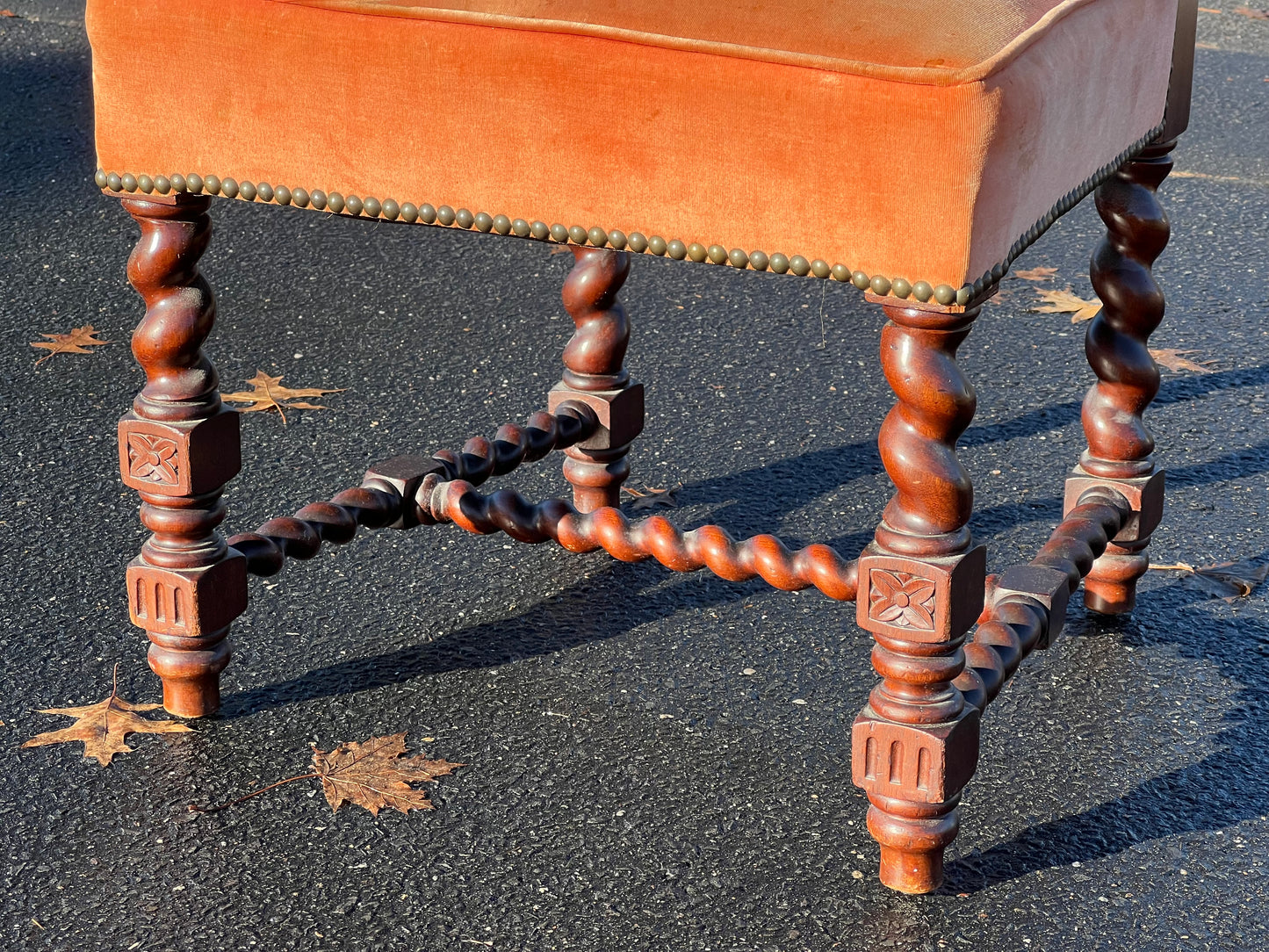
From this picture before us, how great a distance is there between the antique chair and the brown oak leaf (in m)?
0.05

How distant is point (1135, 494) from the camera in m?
1.94

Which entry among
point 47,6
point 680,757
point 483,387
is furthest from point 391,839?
point 47,6

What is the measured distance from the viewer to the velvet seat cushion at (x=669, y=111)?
1300mm

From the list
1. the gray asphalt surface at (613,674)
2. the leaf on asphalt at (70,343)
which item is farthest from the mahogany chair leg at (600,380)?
the leaf on asphalt at (70,343)

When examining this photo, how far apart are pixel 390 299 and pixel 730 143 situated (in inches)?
74.4

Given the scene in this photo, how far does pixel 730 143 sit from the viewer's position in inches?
53.6

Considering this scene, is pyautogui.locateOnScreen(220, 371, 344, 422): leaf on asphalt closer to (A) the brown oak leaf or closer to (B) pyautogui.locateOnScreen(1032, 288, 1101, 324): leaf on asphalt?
(A) the brown oak leaf

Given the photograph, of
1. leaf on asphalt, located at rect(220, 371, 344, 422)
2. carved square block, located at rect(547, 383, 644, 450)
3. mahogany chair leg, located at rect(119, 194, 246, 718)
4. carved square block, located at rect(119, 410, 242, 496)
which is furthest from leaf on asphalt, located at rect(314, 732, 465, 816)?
leaf on asphalt, located at rect(220, 371, 344, 422)

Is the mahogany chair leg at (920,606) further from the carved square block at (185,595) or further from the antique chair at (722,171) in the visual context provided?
the carved square block at (185,595)

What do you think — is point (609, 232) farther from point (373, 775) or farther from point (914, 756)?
point (373, 775)

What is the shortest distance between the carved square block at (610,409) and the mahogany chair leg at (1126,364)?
608mm

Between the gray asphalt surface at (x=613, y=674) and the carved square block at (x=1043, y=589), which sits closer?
the gray asphalt surface at (x=613, y=674)

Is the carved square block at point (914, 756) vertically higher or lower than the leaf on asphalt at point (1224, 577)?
higher

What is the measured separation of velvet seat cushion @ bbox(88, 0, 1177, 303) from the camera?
1.30 m
